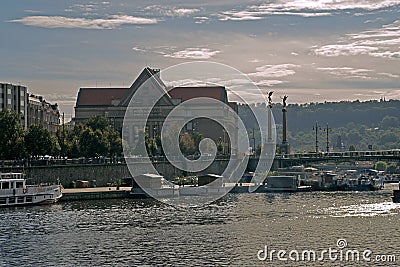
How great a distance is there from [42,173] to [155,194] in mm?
16089

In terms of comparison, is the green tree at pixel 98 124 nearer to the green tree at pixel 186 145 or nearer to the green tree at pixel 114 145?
the green tree at pixel 114 145

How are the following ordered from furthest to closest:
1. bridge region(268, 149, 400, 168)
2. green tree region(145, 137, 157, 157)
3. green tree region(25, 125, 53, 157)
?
green tree region(145, 137, 157, 157) < bridge region(268, 149, 400, 168) < green tree region(25, 125, 53, 157)

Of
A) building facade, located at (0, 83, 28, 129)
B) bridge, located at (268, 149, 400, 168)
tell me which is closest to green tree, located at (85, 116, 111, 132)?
building facade, located at (0, 83, 28, 129)

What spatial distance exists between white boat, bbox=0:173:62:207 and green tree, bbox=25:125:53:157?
18.7 meters

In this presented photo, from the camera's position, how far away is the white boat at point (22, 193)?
334 ft

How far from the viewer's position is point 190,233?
74.3m

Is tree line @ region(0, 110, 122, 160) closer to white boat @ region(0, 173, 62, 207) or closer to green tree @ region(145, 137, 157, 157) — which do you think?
green tree @ region(145, 137, 157, 157)

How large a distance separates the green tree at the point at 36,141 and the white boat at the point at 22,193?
18.7 metres

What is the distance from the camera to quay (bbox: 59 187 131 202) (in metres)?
109

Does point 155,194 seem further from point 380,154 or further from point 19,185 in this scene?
point 380,154

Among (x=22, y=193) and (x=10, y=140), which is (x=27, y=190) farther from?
(x=10, y=140)

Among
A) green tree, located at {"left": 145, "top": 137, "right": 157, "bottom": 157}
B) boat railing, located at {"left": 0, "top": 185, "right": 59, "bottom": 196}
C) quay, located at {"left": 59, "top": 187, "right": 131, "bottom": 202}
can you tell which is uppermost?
A: green tree, located at {"left": 145, "top": 137, "right": 157, "bottom": 157}

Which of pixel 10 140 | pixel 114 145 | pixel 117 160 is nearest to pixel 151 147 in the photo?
pixel 114 145

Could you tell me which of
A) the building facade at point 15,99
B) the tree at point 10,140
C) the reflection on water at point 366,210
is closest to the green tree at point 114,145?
the tree at point 10,140
